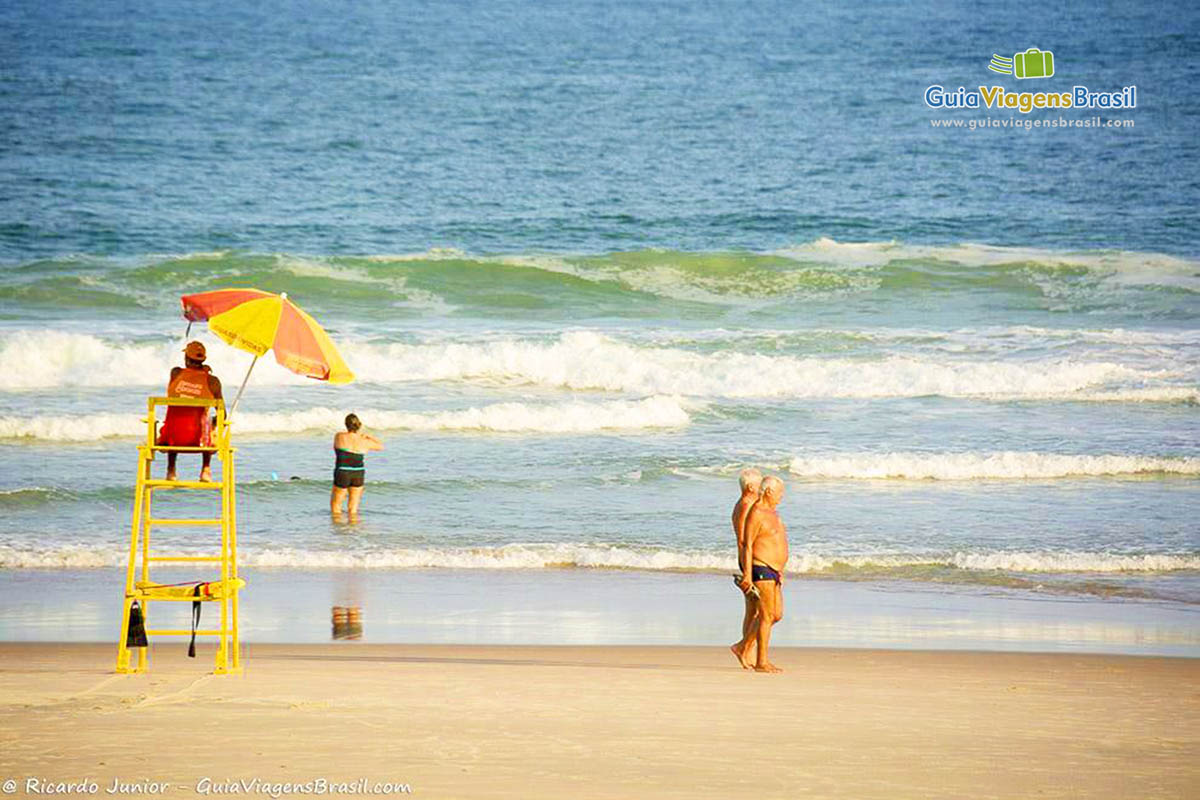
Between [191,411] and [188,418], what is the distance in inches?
2.0

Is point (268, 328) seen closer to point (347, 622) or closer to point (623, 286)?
point (347, 622)

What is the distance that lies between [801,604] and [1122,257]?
76.1ft

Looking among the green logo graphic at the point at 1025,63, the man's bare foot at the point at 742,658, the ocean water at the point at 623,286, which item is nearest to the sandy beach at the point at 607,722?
the man's bare foot at the point at 742,658

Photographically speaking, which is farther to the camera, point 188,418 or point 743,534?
point 743,534

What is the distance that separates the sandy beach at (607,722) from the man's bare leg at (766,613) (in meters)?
0.14

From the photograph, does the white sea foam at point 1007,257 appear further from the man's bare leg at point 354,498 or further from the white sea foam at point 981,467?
the man's bare leg at point 354,498

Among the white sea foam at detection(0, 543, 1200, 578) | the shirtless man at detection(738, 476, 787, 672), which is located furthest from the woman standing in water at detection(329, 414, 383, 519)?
the shirtless man at detection(738, 476, 787, 672)

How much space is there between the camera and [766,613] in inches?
356

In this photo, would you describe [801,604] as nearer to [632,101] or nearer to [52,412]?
[52,412]

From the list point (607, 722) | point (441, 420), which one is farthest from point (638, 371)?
point (607, 722)

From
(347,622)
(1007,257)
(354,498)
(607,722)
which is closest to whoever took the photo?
(607,722)

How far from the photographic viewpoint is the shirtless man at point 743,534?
29.5 ft

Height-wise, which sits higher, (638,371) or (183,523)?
(638,371)

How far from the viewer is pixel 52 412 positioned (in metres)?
19.2
